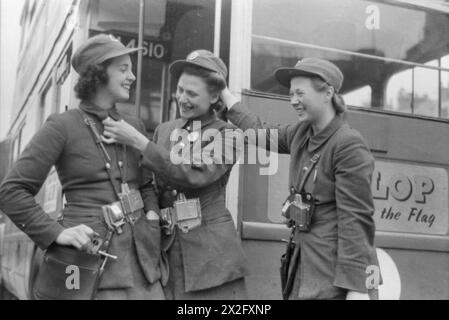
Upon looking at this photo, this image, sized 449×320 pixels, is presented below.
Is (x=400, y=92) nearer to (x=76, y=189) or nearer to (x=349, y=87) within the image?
(x=349, y=87)

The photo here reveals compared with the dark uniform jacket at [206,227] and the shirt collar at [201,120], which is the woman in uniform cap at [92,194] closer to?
the dark uniform jacket at [206,227]

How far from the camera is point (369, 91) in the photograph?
3.56m

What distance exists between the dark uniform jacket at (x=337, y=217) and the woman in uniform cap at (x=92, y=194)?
1.77 ft

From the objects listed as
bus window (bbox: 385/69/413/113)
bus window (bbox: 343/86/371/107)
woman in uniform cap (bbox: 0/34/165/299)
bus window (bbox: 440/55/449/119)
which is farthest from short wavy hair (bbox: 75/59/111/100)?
bus window (bbox: 440/55/449/119)

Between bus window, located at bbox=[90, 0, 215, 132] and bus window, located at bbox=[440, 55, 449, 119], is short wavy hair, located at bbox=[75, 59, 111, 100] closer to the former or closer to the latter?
bus window, located at bbox=[90, 0, 215, 132]

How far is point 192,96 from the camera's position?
2.29 metres

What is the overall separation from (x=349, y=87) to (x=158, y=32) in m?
1.41

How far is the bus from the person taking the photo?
3174mm

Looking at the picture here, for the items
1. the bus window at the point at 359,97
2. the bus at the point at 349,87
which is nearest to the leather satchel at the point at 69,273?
the bus at the point at 349,87

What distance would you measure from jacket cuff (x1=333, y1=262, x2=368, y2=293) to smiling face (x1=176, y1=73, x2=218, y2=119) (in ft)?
2.56

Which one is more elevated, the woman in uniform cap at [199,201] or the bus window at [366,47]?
the bus window at [366,47]

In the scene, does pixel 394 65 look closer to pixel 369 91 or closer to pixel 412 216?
pixel 369 91

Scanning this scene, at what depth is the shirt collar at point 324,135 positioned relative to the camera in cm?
221
